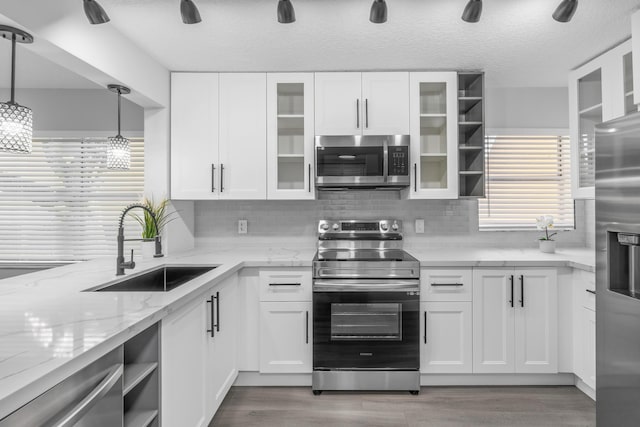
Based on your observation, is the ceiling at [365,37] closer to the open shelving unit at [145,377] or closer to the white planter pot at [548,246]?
the white planter pot at [548,246]

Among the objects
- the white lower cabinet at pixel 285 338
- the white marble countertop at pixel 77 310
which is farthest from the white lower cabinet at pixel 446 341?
the white lower cabinet at pixel 285 338

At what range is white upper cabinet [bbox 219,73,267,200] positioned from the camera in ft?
9.64

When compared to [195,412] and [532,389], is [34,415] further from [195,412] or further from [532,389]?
[532,389]

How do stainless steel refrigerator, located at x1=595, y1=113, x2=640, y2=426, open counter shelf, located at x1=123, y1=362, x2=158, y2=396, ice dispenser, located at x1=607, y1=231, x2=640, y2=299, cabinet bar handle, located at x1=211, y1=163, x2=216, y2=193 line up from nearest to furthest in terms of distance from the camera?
open counter shelf, located at x1=123, y1=362, x2=158, y2=396 → stainless steel refrigerator, located at x1=595, y1=113, x2=640, y2=426 → ice dispenser, located at x1=607, y1=231, x2=640, y2=299 → cabinet bar handle, located at x1=211, y1=163, x2=216, y2=193

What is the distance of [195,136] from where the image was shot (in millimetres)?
2945

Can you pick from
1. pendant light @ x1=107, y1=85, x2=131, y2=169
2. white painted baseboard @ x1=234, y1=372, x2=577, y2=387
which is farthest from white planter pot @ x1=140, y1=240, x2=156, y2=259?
white painted baseboard @ x1=234, y1=372, x2=577, y2=387

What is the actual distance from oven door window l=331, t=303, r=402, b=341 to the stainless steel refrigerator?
1.11 meters

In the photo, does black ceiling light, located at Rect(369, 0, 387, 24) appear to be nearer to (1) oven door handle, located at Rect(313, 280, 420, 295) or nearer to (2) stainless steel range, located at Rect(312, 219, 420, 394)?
(2) stainless steel range, located at Rect(312, 219, 420, 394)

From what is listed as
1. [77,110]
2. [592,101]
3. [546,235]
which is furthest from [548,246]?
[77,110]

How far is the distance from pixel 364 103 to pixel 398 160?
20.7 inches

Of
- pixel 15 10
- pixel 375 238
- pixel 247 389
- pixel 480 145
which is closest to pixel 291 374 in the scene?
pixel 247 389

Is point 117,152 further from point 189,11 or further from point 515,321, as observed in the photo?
point 515,321

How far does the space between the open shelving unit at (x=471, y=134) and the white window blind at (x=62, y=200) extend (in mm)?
2814

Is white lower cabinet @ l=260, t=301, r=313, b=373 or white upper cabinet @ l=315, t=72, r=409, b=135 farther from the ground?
white upper cabinet @ l=315, t=72, r=409, b=135
